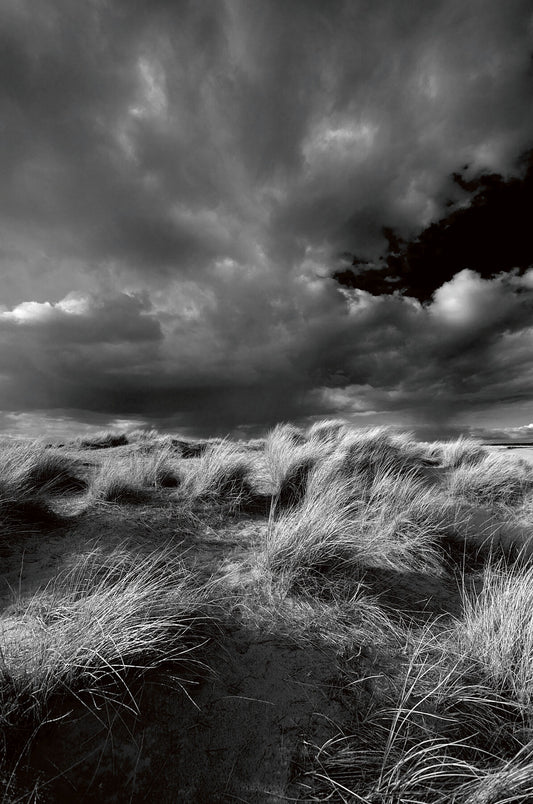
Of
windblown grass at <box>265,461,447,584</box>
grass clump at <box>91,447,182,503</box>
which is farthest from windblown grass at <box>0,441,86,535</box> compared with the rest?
windblown grass at <box>265,461,447,584</box>

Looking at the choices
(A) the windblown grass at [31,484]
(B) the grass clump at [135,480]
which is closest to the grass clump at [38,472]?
(A) the windblown grass at [31,484]

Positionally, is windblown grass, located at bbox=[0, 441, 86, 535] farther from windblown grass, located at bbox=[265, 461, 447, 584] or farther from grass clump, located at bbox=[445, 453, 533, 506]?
grass clump, located at bbox=[445, 453, 533, 506]

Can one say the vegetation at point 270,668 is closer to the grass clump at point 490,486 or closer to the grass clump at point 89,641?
the grass clump at point 89,641

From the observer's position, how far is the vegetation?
4.60ft

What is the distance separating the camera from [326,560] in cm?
307

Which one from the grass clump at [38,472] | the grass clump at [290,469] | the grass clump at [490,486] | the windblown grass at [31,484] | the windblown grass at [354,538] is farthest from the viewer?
the grass clump at [490,486]

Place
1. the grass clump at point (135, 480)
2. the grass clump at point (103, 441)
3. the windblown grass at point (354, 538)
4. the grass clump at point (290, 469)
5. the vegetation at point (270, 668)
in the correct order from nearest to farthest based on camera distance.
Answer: the vegetation at point (270, 668) < the windblown grass at point (354, 538) < the grass clump at point (135, 480) < the grass clump at point (290, 469) < the grass clump at point (103, 441)

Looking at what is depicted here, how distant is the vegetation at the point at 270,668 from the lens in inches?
55.2

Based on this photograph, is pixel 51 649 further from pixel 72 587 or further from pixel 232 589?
pixel 232 589

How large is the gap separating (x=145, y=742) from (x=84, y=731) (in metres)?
0.26

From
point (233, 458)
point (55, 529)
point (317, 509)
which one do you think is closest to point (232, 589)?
point (317, 509)

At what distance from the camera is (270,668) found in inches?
78.4

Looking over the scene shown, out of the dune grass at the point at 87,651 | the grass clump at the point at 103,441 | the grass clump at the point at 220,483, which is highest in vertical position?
the grass clump at the point at 103,441

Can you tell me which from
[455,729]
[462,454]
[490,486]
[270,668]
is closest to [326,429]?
[462,454]
